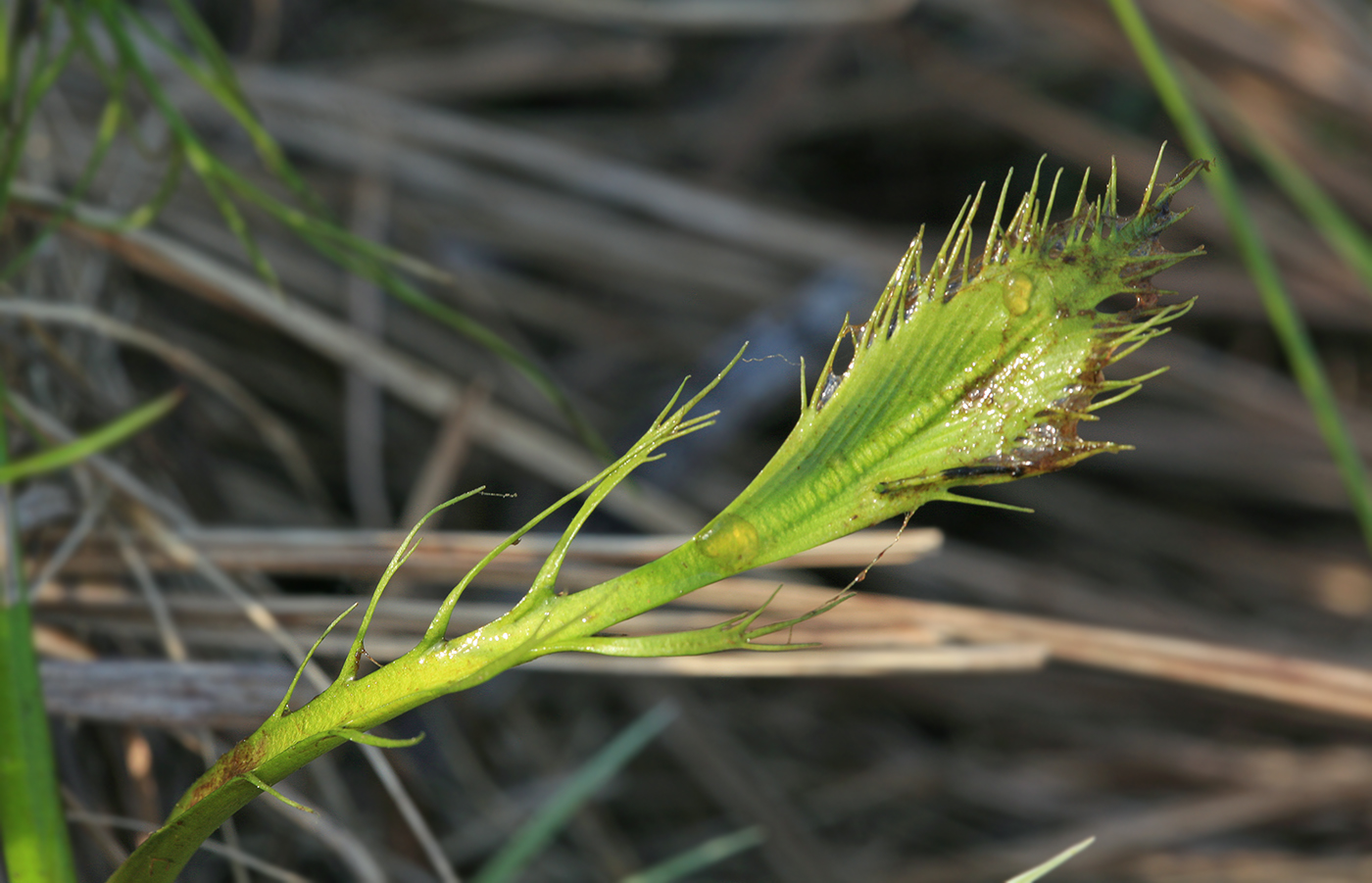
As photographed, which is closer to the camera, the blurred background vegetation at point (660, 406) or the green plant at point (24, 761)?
the green plant at point (24, 761)

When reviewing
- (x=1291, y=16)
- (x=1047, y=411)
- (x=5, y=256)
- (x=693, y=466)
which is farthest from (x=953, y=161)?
(x=1047, y=411)

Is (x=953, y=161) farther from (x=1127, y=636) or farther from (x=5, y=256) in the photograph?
(x=5, y=256)

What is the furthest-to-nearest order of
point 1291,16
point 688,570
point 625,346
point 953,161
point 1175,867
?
point 953,161 → point 625,346 → point 1291,16 → point 1175,867 → point 688,570

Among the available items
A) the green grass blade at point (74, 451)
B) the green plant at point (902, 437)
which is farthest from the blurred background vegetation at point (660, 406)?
the green plant at point (902, 437)

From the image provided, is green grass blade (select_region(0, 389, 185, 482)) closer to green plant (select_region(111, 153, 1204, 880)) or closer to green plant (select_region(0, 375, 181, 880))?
green plant (select_region(0, 375, 181, 880))

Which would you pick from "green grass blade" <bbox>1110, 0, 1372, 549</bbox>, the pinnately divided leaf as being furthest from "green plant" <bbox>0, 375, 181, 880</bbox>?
"green grass blade" <bbox>1110, 0, 1372, 549</bbox>

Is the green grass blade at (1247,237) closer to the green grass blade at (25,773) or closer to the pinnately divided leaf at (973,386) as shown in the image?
the pinnately divided leaf at (973,386)

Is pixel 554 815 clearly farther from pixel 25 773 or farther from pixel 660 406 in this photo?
pixel 660 406
